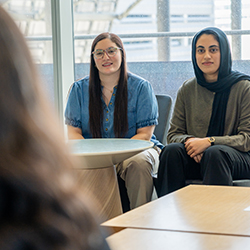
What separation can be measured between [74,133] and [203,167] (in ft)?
2.86

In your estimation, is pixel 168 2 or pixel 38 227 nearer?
pixel 38 227

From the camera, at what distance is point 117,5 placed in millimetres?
3871

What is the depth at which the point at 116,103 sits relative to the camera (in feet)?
9.21

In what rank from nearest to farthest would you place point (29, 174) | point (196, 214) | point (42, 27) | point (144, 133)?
point (29, 174) < point (196, 214) < point (144, 133) < point (42, 27)

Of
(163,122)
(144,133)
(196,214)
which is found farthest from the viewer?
(163,122)

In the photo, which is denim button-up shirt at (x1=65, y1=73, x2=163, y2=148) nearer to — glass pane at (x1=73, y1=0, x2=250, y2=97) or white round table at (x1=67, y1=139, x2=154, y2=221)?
white round table at (x1=67, y1=139, x2=154, y2=221)

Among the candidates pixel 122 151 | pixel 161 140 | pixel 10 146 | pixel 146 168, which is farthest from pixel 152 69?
pixel 10 146

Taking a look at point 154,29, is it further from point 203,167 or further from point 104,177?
point 104,177

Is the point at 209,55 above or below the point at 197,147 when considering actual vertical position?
above

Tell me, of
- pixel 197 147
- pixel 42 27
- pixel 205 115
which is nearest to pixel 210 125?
pixel 205 115

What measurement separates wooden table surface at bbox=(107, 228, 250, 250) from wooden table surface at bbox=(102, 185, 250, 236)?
4cm

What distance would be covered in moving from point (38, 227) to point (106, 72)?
261 cm

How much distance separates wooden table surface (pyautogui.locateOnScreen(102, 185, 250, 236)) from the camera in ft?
3.93

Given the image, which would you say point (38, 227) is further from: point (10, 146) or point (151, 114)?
point (151, 114)
